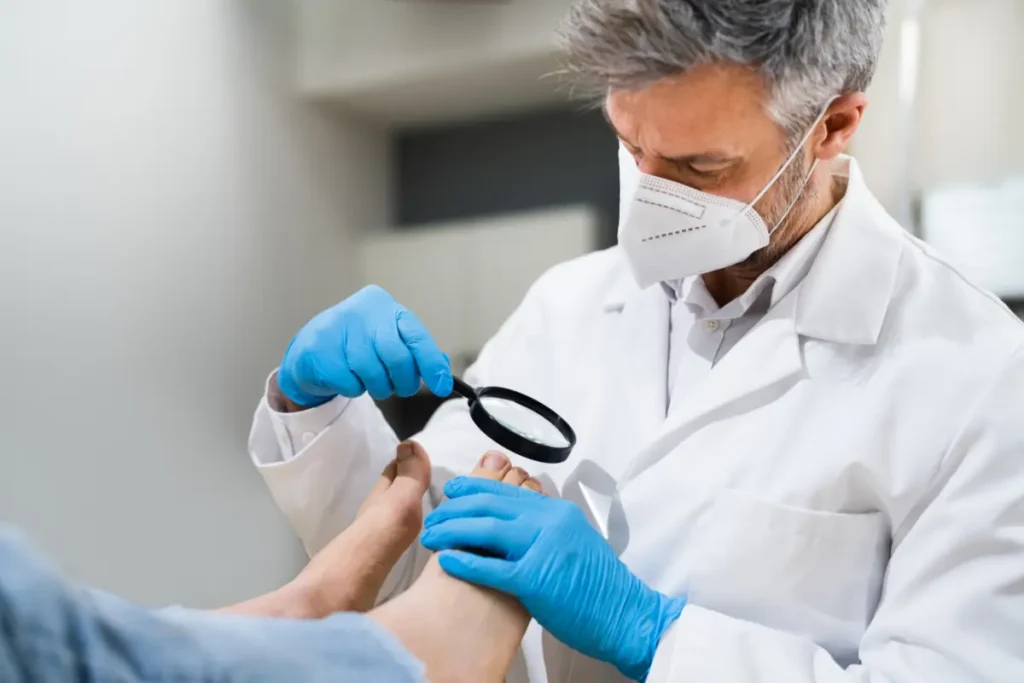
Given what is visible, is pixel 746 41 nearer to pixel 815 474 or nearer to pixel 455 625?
pixel 815 474

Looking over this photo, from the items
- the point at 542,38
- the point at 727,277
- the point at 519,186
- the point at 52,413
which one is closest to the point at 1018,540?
the point at 727,277

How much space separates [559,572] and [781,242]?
1.50ft

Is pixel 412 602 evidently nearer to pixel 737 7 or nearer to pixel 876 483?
pixel 876 483

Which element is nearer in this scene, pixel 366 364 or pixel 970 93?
pixel 366 364

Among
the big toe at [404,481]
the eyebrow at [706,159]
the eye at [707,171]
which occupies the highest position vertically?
the eyebrow at [706,159]

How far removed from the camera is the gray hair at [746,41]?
0.82 metres

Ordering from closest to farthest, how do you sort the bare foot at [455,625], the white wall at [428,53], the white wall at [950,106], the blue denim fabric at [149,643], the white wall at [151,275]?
the blue denim fabric at [149,643], the bare foot at [455,625], the white wall at [151,275], the white wall at [950,106], the white wall at [428,53]

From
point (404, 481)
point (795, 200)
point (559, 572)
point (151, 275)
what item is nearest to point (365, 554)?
point (404, 481)

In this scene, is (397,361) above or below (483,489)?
above

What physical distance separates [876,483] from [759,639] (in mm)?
190

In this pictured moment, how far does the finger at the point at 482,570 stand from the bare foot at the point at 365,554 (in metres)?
0.11

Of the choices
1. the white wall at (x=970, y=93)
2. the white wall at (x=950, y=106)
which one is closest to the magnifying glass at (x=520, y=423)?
the white wall at (x=950, y=106)

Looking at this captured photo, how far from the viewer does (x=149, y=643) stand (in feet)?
1.38

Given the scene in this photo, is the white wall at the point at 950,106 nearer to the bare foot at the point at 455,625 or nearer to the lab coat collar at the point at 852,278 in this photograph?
the lab coat collar at the point at 852,278
